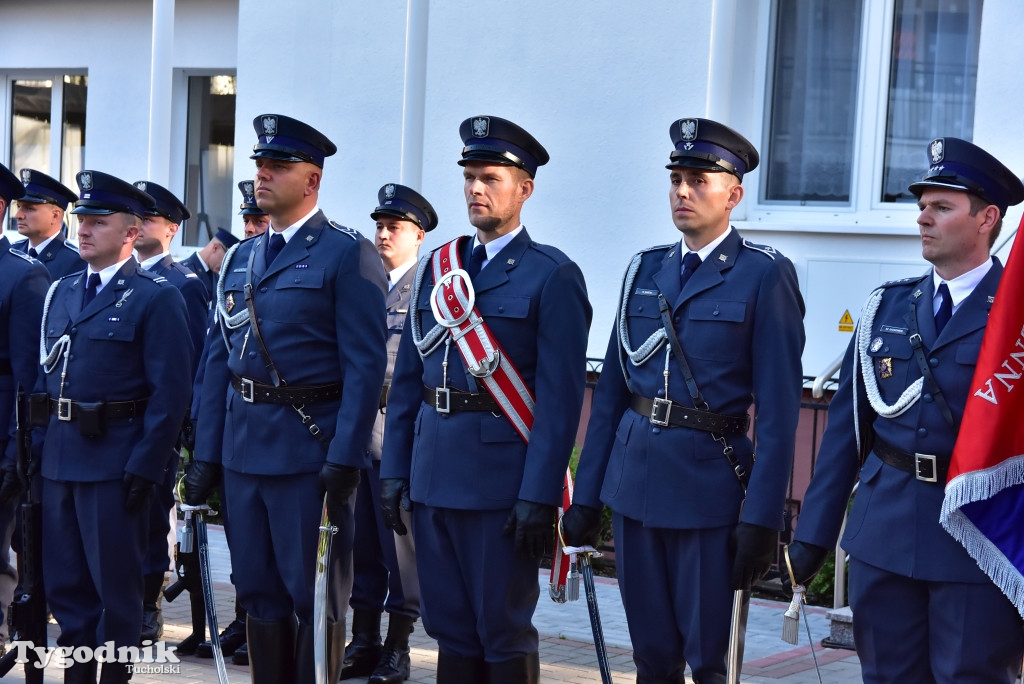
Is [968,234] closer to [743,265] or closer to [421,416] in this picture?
[743,265]

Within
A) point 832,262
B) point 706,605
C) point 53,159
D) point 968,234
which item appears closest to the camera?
point 968,234

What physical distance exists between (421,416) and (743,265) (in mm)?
1215

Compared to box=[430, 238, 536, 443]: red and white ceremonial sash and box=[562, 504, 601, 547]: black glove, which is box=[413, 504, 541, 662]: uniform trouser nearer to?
box=[562, 504, 601, 547]: black glove

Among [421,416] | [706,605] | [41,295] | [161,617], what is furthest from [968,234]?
[161,617]

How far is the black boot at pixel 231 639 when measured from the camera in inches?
252

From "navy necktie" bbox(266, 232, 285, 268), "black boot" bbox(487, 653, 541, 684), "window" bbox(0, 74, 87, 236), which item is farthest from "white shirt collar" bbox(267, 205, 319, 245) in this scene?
"window" bbox(0, 74, 87, 236)

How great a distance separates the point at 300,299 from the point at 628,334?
1.25 m

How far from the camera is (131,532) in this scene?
214 inches

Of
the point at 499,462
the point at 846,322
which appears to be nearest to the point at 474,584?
the point at 499,462

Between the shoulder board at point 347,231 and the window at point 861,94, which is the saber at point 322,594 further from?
the window at point 861,94

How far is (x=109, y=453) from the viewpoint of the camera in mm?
5410

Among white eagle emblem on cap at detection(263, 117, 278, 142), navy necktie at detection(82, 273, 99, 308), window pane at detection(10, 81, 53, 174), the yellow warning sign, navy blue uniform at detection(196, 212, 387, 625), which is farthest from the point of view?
window pane at detection(10, 81, 53, 174)

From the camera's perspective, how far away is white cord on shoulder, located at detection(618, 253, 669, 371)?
446 centimetres

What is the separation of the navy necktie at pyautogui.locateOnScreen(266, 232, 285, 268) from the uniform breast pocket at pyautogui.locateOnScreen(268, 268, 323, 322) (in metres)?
0.18
